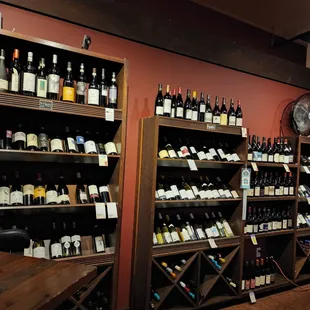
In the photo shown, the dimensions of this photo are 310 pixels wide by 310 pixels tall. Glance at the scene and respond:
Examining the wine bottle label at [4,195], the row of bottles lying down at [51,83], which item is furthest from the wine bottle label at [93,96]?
the wine bottle label at [4,195]

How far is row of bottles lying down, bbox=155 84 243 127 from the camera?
102 inches

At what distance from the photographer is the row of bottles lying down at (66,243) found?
6.64ft

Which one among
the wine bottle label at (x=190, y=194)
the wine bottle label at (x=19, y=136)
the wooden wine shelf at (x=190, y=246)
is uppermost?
the wine bottle label at (x=19, y=136)

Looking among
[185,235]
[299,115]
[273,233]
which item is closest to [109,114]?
[185,235]

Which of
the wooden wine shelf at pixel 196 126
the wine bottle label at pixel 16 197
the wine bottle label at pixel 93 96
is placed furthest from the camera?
the wooden wine shelf at pixel 196 126

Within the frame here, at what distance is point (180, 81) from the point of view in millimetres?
2994

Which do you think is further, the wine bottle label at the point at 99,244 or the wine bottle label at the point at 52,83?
the wine bottle label at the point at 99,244

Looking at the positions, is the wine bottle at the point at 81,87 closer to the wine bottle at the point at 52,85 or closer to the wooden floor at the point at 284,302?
the wine bottle at the point at 52,85

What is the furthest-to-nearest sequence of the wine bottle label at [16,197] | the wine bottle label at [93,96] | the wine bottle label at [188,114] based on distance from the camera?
the wine bottle label at [188,114] < the wine bottle label at [93,96] < the wine bottle label at [16,197]

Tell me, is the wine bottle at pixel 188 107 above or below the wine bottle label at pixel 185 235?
above

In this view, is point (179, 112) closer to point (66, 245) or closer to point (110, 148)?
point (110, 148)

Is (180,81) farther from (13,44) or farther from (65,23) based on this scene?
(13,44)

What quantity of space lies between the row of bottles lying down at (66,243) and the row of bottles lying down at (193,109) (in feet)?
3.70

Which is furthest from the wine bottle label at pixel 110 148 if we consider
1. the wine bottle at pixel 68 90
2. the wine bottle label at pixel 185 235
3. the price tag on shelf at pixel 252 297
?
the price tag on shelf at pixel 252 297
